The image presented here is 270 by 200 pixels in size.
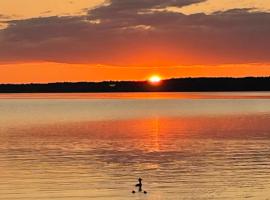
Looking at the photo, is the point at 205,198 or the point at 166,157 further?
the point at 166,157

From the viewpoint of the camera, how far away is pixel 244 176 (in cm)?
4062

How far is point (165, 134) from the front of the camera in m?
80.2

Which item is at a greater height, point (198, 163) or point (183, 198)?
point (198, 163)

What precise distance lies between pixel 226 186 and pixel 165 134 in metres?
42.9

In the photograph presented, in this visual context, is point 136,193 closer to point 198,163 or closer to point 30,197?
point 30,197

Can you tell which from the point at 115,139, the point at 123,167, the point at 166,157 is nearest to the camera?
the point at 123,167

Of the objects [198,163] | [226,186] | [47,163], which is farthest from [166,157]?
[226,186]

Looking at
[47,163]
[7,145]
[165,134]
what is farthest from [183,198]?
[165,134]

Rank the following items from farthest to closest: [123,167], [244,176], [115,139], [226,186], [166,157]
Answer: [115,139]
[166,157]
[123,167]
[244,176]
[226,186]

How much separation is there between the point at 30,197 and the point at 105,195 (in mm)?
4155

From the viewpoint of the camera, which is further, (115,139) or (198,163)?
(115,139)

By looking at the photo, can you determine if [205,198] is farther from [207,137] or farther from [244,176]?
[207,137]

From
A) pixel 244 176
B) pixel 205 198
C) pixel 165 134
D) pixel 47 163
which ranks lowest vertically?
pixel 205 198

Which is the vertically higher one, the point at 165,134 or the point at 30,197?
the point at 165,134
